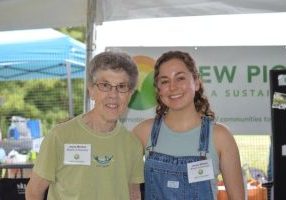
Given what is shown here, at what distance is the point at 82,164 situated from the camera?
1778mm

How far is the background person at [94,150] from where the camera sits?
5.76 feet

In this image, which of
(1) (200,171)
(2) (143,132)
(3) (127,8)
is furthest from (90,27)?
(1) (200,171)

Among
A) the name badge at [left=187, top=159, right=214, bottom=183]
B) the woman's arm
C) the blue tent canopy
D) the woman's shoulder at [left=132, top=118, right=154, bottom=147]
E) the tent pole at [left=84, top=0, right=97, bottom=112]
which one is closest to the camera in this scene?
the woman's arm

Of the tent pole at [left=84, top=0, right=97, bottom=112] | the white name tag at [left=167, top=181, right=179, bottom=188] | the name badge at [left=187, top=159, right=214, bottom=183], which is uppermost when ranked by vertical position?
the tent pole at [left=84, top=0, right=97, bottom=112]

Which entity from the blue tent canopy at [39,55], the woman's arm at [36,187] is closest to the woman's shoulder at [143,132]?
the woman's arm at [36,187]

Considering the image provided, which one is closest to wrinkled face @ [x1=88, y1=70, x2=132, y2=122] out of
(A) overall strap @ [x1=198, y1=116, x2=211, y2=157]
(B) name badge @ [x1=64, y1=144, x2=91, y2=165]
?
(B) name badge @ [x1=64, y1=144, x2=91, y2=165]

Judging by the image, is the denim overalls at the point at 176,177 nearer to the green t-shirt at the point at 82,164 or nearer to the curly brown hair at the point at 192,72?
the curly brown hair at the point at 192,72

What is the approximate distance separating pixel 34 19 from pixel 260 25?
1.54 metres

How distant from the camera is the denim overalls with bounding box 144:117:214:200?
1.97 metres

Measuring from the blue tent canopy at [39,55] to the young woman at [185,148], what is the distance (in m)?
4.62

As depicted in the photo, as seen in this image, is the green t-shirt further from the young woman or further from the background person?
the young woman

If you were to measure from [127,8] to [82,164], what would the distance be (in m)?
1.59

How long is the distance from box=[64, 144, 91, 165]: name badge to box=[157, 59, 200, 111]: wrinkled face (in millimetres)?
399

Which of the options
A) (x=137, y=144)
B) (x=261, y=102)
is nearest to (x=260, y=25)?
(x=261, y=102)
